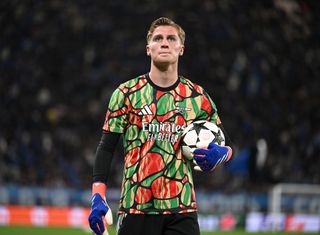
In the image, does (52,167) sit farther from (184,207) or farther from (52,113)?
(184,207)

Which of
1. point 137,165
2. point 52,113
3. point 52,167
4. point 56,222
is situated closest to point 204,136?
point 137,165

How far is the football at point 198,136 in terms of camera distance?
13.4 feet

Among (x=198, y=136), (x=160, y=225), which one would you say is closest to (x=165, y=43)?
(x=198, y=136)

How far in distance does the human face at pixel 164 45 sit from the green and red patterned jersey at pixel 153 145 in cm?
17

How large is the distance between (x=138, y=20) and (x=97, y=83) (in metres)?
1.86

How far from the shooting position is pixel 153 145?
414 cm

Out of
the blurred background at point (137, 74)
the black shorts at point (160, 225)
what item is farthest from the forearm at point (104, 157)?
the blurred background at point (137, 74)

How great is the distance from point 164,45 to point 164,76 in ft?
0.62

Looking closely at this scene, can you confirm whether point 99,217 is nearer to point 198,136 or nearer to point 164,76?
point 198,136

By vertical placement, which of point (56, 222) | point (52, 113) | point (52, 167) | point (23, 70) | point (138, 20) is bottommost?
point (56, 222)

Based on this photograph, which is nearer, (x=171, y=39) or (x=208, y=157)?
(x=208, y=157)

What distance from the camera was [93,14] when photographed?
17.7m

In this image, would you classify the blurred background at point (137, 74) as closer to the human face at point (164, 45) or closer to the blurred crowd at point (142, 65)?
the blurred crowd at point (142, 65)

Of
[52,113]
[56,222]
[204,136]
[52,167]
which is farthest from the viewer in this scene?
[52,113]
